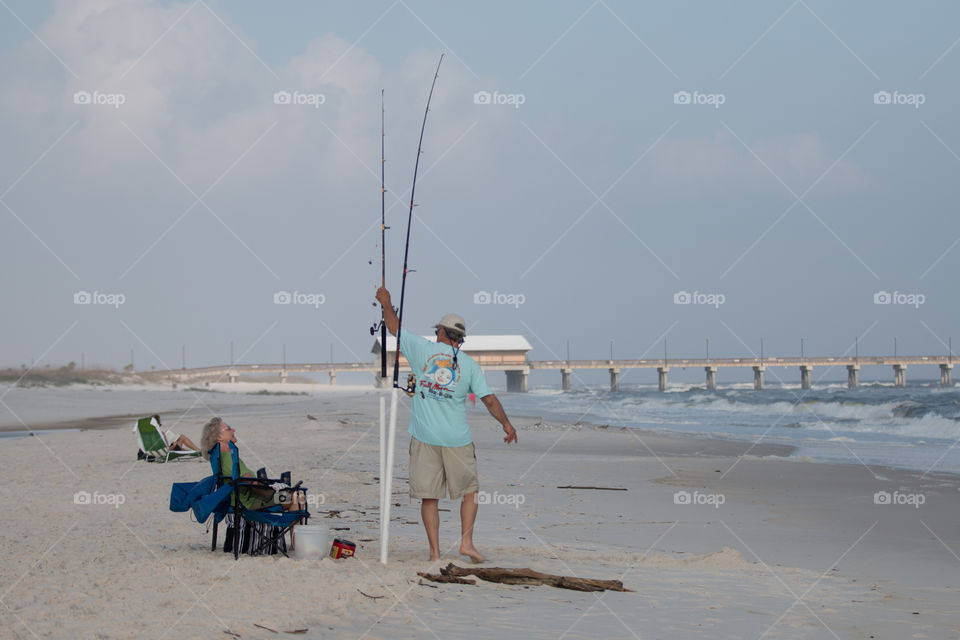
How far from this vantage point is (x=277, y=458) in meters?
12.4

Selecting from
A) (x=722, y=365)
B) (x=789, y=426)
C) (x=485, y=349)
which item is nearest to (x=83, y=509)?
(x=789, y=426)

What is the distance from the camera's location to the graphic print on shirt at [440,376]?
219 inches

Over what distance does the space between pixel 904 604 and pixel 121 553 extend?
4328 millimetres

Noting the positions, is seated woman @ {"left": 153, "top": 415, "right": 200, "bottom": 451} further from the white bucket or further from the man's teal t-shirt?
the man's teal t-shirt

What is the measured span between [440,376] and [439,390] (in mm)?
82

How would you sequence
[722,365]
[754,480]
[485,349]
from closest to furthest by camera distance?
[754,480]
[485,349]
[722,365]

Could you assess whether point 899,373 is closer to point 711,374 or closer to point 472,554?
point 711,374

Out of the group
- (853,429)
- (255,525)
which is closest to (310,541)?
(255,525)

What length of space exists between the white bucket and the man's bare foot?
793 millimetres

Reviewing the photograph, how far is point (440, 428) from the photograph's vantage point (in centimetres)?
556

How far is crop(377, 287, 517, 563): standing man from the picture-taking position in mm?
5551

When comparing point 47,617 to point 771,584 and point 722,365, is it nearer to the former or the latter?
point 771,584

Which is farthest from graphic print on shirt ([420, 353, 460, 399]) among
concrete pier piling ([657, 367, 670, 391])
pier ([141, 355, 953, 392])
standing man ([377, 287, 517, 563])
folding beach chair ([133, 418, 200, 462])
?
concrete pier piling ([657, 367, 670, 391])

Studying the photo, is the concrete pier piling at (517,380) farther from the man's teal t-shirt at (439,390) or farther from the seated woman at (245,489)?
the man's teal t-shirt at (439,390)
